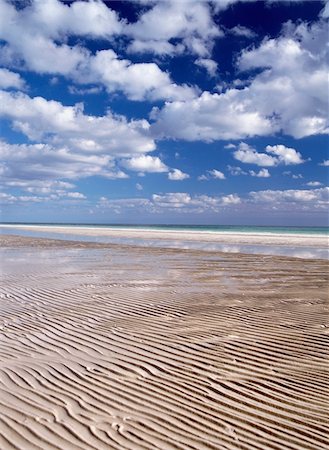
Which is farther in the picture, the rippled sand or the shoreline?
the shoreline

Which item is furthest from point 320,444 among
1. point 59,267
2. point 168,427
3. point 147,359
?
point 59,267

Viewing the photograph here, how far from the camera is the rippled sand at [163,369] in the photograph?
3721 mm

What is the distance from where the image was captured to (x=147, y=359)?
5.62 m

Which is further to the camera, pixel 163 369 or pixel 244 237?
pixel 244 237

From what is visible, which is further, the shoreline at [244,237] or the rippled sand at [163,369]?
the shoreline at [244,237]

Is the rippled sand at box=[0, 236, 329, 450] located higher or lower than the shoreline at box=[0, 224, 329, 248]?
lower

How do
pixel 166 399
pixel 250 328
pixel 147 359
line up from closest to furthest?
pixel 166 399 → pixel 147 359 → pixel 250 328

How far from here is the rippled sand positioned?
3.72 metres

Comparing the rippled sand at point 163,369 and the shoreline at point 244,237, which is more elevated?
the shoreline at point 244,237

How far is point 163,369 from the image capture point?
527 centimetres

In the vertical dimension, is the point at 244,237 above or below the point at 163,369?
above

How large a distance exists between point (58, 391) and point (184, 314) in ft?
13.3

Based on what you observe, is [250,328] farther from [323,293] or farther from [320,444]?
[323,293]

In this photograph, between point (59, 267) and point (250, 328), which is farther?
point (59, 267)
